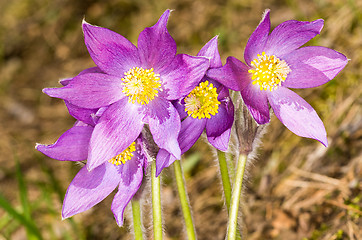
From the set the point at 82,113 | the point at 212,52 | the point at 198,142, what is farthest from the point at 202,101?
the point at 198,142

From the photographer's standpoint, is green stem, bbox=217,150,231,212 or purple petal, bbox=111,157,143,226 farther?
green stem, bbox=217,150,231,212

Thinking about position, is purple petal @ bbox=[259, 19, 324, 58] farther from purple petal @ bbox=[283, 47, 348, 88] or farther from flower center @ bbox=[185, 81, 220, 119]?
flower center @ bbox=[185, 81, 220, 119]

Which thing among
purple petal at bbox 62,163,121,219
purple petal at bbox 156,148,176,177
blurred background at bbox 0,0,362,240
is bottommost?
blurred background at bbox 0,0,362,240

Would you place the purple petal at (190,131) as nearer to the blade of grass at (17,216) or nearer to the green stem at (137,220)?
the green stem at (137,220)

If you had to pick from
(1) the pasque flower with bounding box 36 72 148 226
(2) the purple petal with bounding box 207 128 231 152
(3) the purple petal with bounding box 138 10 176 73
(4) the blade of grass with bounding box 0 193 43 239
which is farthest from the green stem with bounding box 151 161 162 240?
(4) the blade of grass with bounding box 0 193 43 239

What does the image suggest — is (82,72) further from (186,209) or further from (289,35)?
(289,35)

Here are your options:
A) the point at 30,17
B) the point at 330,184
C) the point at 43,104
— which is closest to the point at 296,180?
the point at 330,184

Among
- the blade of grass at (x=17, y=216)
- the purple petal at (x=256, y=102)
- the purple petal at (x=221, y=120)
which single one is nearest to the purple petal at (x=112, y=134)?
the purple petal at (x=221, y=120)

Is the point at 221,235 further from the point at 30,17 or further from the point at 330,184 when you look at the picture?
the point at 30,17
